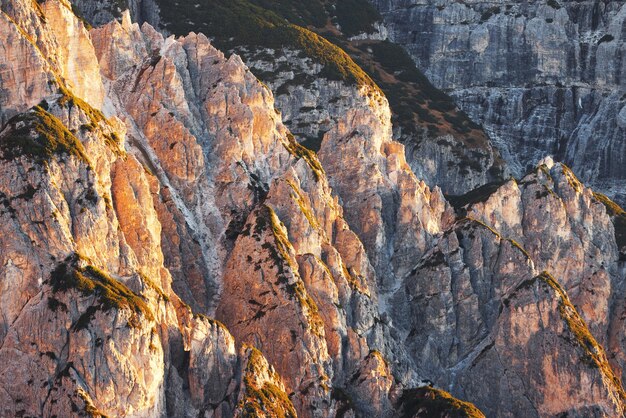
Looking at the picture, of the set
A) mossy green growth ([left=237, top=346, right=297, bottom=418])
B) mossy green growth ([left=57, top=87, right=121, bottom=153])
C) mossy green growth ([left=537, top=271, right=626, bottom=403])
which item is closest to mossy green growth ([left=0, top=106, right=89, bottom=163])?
mossy green growth ([left=57, top=87, right=121, bottom=153])

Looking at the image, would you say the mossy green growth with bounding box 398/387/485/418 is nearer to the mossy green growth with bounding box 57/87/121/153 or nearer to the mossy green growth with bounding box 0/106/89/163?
the mossy green growth with bounding box 57/87/121/153

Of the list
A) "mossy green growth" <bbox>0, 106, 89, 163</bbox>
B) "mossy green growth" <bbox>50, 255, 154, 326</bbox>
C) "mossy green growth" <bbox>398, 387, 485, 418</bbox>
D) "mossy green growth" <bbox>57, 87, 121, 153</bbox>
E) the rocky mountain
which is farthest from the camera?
"mossy green growth" <bbox>398, 387, 485, 418</bbox>

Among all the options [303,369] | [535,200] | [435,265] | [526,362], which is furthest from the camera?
[535,200]

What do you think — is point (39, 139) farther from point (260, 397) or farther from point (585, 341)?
point (585, 341)

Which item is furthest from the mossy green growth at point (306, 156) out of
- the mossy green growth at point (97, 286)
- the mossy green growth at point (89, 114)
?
the mossy green growth at point (97, 286)

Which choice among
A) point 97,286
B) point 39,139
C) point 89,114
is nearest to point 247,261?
point 89,114

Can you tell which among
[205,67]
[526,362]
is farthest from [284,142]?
[526,362]

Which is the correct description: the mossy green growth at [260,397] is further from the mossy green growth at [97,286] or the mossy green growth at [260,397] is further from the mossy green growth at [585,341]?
the mossy green growth at [585,341]

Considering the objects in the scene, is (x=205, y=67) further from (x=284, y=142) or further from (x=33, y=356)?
(x=33, y=356)
